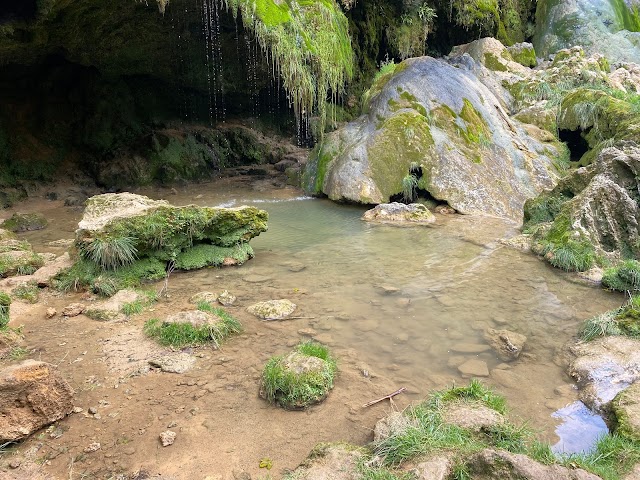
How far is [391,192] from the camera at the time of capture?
1043cm

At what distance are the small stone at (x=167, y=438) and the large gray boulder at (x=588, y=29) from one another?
22083 millimetres

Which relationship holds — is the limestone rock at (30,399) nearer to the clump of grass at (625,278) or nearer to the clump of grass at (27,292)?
the clump of grass at (27,292)

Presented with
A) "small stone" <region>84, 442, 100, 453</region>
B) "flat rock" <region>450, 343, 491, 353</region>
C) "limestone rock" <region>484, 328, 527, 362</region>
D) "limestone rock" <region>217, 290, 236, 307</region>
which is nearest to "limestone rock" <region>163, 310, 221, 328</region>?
"limestone rock" <region>217, 290, 236, 307</region>

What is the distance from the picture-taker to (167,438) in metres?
3.09

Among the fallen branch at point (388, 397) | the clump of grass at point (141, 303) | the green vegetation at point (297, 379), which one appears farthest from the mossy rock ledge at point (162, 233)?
the fallen branch at point (388, 397)

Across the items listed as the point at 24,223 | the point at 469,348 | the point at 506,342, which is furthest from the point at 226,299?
the point at 24,223

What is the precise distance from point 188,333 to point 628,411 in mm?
3583

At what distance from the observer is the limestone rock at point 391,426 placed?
2834 mm

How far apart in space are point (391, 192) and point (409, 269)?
13.9 ft

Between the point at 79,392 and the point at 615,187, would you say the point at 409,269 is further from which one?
the point at 79,392

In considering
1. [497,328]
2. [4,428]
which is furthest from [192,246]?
[497,328]

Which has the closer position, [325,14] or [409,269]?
[409,269]

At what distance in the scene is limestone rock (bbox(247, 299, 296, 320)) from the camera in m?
4.95

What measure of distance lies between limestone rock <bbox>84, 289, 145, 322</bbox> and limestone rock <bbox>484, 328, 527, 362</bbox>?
3.85 m
